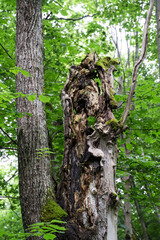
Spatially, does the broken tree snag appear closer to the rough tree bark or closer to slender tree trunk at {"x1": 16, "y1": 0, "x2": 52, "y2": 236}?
the rough tree bark

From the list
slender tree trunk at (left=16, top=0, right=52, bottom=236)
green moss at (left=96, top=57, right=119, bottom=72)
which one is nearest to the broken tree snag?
green moss at (left=96, top=57, right=119, bottom=72)

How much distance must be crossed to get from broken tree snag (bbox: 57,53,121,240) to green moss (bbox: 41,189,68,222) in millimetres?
86

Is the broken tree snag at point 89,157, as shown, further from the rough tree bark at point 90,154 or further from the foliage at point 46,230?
the foliage at point 46,230

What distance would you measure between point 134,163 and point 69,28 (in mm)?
6258

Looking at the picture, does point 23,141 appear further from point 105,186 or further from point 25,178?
point 105,186

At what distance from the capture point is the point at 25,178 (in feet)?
7.11

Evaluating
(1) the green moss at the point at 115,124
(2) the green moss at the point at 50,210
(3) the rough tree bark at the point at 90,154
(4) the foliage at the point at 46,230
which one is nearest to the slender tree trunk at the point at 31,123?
(2) the green moss at the point at 50,210

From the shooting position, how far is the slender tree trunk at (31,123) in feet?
6.85

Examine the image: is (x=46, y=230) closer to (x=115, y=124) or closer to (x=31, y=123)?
(x=115, y=124)

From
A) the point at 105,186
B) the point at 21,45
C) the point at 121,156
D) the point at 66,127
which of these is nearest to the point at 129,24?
the point at 121,156

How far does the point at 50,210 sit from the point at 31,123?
1050mm

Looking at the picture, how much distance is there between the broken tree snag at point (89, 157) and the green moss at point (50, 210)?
86 millimetres

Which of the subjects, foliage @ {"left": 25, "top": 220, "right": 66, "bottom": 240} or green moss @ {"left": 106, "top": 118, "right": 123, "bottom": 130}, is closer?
foliage @ {"left": 25, "top": 220, "right": 66, "bottom": 240}

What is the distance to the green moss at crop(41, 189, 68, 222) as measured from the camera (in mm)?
1931
